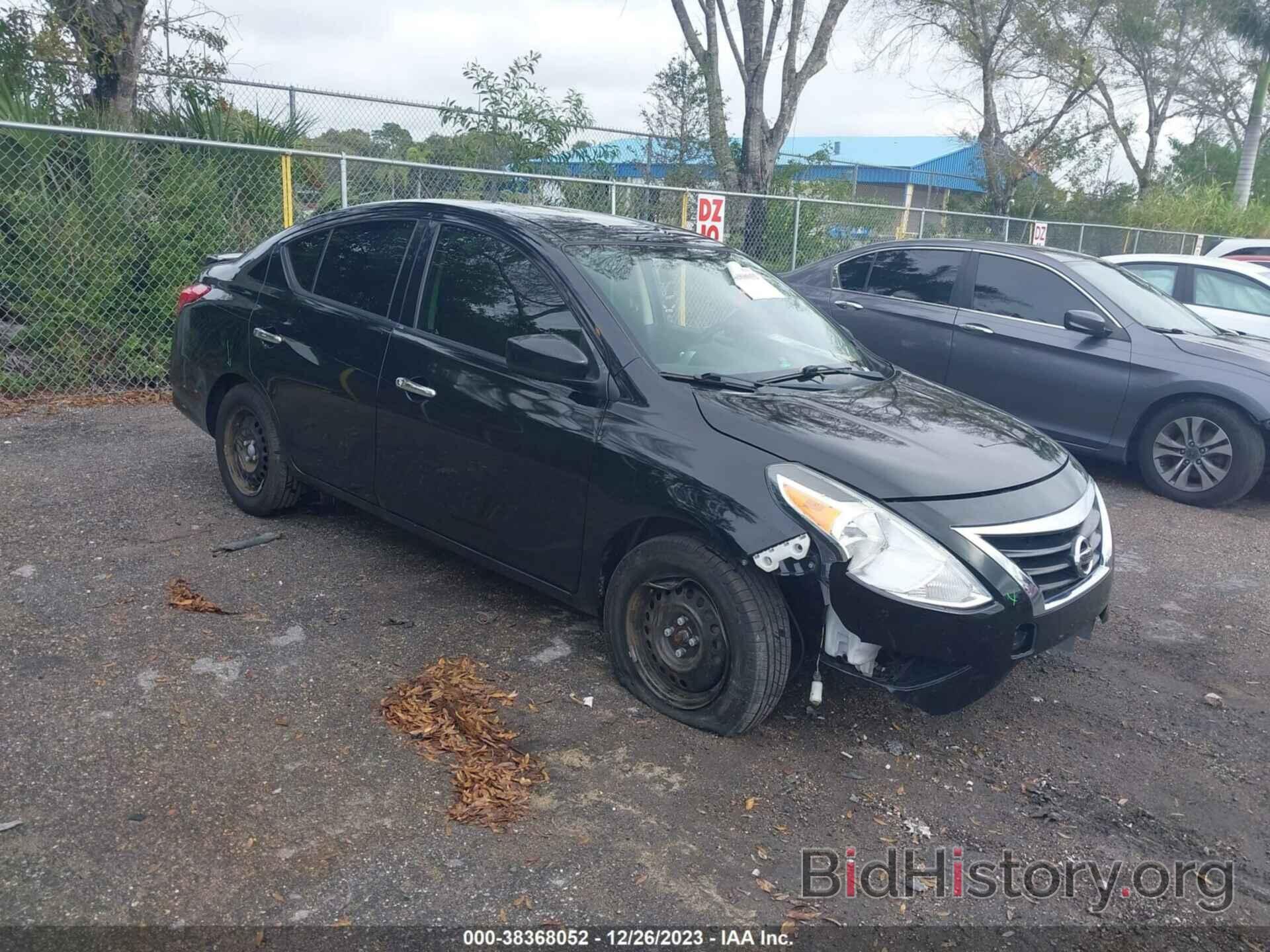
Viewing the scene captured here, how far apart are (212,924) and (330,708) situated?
1.12m

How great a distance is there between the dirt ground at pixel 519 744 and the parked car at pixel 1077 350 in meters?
2.19

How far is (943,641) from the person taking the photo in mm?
3270

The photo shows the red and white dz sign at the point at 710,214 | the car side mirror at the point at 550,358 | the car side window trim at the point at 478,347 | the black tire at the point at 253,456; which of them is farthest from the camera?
the red and white dz sign at the point at 710,214

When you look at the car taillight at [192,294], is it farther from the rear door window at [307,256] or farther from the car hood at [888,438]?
the car hood at [888,438]

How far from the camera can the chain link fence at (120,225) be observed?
7723 millimetres

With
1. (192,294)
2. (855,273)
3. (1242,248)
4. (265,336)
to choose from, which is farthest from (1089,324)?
(1242,248)

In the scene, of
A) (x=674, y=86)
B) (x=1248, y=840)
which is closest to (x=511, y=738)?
(x=1248, y=840)

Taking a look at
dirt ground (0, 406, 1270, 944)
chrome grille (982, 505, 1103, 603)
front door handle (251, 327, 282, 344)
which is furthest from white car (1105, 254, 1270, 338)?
front door handle (251, 327, 282, 344)

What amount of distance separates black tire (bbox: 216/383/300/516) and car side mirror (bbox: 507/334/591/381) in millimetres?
1882

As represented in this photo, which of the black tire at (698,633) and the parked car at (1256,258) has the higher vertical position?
the parked car at (1256,258)

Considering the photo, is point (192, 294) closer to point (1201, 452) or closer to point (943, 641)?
point (943, 641)

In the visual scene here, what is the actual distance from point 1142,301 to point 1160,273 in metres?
3.45

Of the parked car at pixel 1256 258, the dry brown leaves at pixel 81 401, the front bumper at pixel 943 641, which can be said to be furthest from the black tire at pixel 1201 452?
the parked car at pixel 1256 258

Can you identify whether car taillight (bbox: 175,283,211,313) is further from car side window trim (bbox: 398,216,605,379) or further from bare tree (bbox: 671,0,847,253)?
bare tree (bbox: 671,0,847,253)
